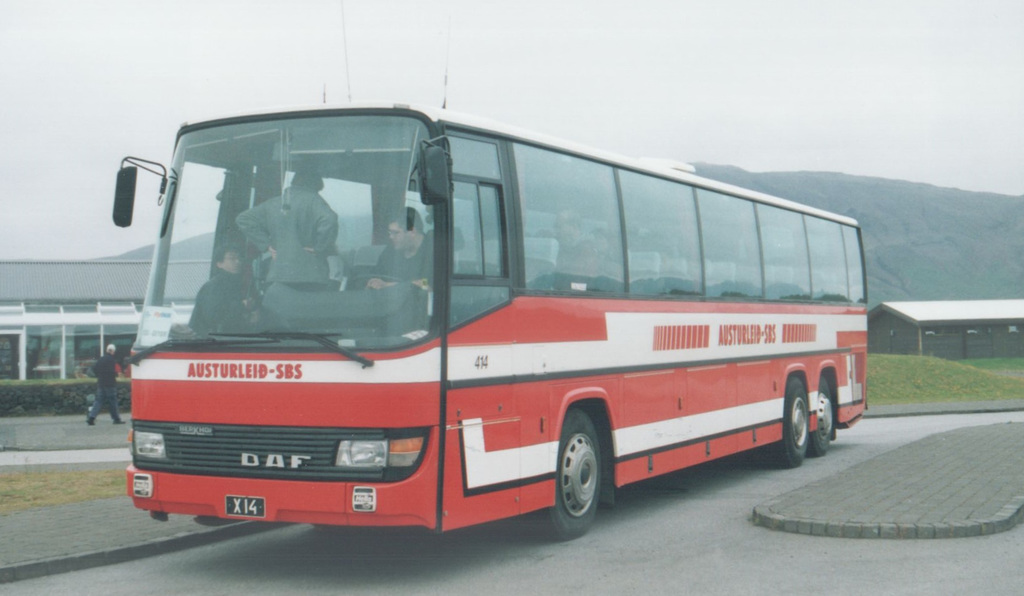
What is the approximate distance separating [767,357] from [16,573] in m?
9.01

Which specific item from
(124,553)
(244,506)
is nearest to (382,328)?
(244,506)

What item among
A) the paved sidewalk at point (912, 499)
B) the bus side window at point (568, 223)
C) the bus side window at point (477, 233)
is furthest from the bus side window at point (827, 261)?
the bus side window at point (477, 233)

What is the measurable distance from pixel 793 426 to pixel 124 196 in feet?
31.0

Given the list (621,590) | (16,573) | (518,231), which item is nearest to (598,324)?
(518,231)

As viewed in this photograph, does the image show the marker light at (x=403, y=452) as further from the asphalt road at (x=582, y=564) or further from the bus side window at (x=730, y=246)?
the bus side window at (x=730, y=246)

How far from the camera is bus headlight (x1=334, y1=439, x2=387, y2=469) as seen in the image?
7.18 metres

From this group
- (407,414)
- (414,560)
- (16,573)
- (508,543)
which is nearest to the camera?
(407,414)

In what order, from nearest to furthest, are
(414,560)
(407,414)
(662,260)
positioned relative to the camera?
(407,414), (414,560), (662,260)

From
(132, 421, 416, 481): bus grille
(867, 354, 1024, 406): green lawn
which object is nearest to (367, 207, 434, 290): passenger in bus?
(132, 421, 416, 481): bus grille

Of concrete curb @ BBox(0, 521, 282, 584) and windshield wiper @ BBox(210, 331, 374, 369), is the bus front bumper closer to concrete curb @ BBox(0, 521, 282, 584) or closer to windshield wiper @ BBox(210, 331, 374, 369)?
windshield wiper @ BBox(210, 331, 374, 369)

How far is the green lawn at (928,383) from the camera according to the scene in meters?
38.2

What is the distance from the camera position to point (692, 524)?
10008 mm

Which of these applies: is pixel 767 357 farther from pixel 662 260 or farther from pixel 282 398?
pixel 282 398

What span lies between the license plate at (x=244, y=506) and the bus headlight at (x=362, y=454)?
624 millimetres
